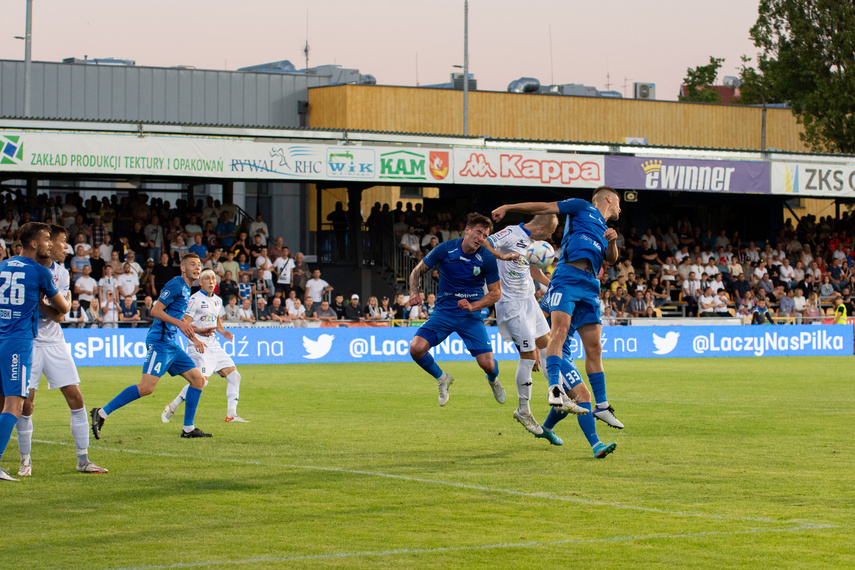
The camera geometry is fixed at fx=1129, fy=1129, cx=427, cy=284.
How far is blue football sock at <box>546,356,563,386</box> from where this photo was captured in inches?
389

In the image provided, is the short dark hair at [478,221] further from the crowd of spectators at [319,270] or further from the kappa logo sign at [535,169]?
the kappa logo sign at [535,169]

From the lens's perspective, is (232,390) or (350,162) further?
(350,162)

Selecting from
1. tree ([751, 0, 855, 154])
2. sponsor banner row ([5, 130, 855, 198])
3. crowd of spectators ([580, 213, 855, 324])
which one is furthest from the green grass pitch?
tree ([751, 0, 855, 154])

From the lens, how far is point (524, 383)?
11.7 metres

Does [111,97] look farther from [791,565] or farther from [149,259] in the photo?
[791,565]

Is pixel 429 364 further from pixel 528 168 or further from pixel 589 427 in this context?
pixel 528 168

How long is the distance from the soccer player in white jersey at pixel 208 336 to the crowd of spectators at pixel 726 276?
18.8 metres

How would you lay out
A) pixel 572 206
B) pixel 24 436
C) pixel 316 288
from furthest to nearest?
pixel 316 288
pixel 572 206
pixel 24 436

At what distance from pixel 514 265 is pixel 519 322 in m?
0.90

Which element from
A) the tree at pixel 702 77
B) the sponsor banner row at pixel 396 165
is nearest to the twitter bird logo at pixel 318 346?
the sponsor banner row at pixel 396 165

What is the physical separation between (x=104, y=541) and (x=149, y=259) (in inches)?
876

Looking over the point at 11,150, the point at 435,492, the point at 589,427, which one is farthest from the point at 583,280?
the point at 11,150

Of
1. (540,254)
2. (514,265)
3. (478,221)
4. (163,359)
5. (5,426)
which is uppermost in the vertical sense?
(478,221)

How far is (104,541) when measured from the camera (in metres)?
6.76
